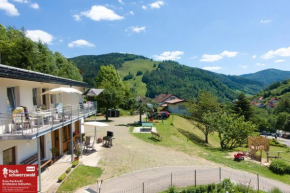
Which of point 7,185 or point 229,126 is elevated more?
point 7,185

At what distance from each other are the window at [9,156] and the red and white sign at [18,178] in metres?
4.94

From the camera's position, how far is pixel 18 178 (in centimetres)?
666

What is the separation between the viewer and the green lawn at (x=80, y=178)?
11.2 m

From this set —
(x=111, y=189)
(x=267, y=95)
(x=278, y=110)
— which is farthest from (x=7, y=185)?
A: (x=267, y=95)

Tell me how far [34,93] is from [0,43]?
27.2 meters

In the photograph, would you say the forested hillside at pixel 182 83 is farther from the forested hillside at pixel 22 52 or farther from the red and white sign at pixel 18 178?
the red and white sign at pixel 18 178

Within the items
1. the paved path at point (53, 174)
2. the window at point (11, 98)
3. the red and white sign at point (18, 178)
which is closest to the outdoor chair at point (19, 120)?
the window at point (11, 98)

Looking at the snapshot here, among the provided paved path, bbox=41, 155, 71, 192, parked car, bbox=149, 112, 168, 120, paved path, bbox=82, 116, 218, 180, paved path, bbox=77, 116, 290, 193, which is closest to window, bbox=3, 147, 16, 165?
paved path, bbox=41, 155, 71, 192

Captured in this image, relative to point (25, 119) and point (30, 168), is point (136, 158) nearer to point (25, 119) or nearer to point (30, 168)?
point (25, 119)

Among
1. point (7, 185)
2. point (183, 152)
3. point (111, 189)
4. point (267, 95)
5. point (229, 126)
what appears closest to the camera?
point (7, 185)

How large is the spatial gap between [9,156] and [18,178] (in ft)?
18.6

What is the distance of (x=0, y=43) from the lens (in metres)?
34.0

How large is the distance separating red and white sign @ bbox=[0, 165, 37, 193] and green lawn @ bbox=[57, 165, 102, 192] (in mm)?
4560

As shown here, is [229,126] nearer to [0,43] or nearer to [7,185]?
[7,185]
